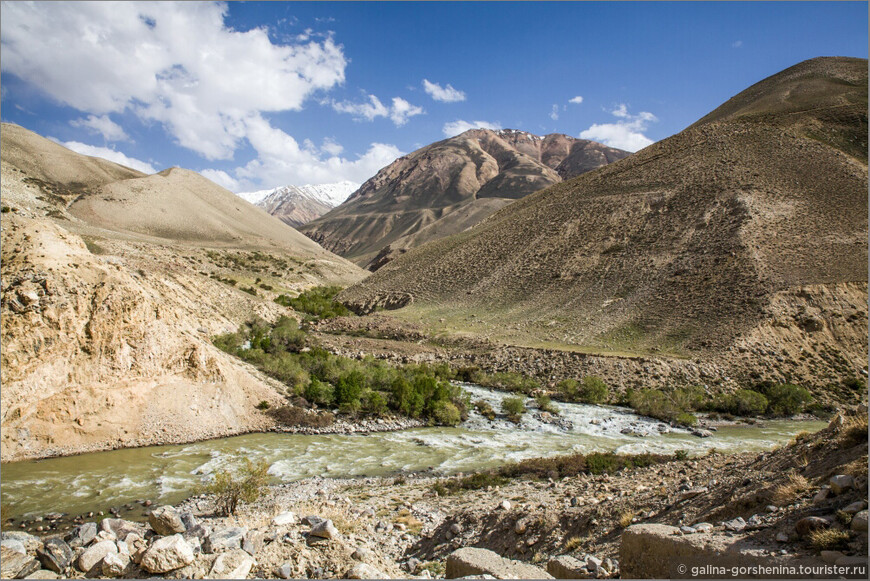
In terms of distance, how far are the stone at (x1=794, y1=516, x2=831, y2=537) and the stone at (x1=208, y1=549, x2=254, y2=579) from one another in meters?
6.70

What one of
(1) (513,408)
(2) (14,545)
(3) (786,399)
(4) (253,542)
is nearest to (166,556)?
(4) (253,542)

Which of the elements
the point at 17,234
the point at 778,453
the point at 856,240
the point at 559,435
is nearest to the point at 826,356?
the point at 856,240

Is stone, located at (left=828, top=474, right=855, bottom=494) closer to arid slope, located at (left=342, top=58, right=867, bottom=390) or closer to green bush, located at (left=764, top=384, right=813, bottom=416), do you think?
green bush, located at (left=764, top=384, right=813, bottom=416)

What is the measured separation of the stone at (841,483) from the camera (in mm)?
6012

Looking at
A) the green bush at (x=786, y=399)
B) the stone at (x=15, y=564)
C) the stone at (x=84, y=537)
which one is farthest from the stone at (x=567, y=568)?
the green bush at (x=786, y=399)

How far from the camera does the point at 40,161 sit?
96250mm

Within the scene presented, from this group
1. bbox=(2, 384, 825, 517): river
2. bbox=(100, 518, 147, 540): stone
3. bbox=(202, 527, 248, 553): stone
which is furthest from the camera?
bbox=(2, 384, 825, 517): river

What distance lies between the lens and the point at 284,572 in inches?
265

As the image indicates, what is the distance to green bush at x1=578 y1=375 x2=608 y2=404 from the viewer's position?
2933 centimetres

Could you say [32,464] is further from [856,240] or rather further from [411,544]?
[856,240]

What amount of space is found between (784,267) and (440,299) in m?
31.8

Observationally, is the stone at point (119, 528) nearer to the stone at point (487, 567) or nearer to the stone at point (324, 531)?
the stone at point (324, 531)

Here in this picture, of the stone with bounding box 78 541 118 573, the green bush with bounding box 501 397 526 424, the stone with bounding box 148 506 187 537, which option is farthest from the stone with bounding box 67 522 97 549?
the green bush with bounding box 501 397 526 424

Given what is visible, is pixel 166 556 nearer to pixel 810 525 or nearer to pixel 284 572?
pixel 284 572
